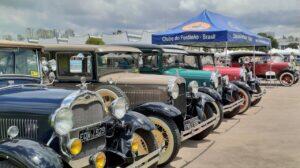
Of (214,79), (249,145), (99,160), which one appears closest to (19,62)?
(99,160)

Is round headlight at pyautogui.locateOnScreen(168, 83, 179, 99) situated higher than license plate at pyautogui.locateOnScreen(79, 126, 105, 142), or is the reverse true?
round headlight at pyautogui.locateOnScreen(168, 83, 179, 99)

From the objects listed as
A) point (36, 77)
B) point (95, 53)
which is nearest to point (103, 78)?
point (95, 53)

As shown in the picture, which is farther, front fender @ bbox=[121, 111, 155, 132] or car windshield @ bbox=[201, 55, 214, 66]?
car windshield @ bbox=[201, 55, 214, 66]

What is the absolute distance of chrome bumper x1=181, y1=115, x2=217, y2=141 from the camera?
6953 millimetres

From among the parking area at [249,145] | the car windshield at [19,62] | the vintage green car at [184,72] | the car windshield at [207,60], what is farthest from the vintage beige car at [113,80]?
the car windshield at [207,60]

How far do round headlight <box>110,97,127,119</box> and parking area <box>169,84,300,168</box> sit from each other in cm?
183

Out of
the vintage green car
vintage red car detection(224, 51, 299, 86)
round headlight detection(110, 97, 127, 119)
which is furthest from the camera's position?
vintage red car detection(224, 51, 299, 86)

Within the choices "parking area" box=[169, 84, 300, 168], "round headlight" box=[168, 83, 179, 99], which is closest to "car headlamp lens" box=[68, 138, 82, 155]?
"parking area" box=[169, 84, 300, 168]

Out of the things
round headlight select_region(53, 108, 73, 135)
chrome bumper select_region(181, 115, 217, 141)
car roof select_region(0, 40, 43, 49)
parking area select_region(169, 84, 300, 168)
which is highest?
car roof select_region(0, 40, 43, 49)

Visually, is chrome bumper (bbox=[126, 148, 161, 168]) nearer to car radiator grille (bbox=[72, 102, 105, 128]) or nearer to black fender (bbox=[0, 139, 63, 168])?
car radiator grille (bbox=[72, 102, 105, 128])

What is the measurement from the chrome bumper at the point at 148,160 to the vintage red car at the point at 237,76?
20.7 feet

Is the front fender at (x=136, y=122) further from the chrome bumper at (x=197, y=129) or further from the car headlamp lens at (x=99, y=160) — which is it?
the chrome bumper at (x=197, y=129)

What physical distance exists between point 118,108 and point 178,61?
5.74 m

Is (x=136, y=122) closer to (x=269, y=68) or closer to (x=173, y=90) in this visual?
(x=173, y=90)
